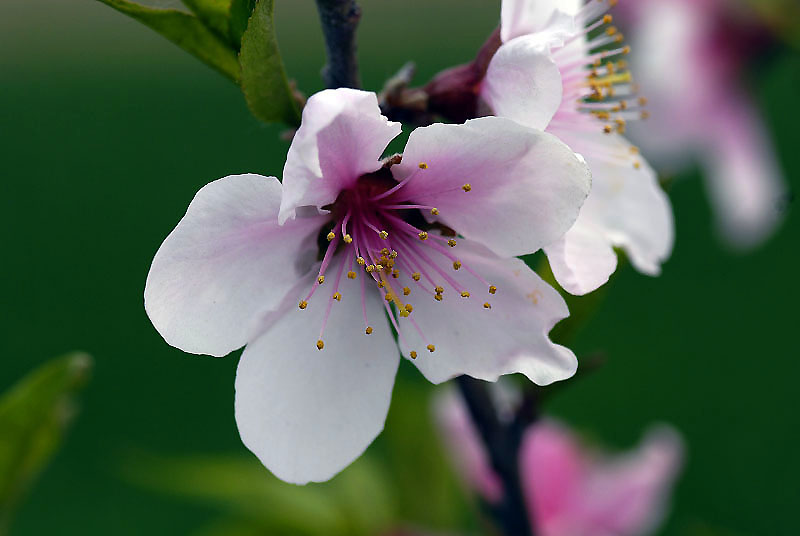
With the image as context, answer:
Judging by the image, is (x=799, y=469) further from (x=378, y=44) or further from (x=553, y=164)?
(x=378, y=44)

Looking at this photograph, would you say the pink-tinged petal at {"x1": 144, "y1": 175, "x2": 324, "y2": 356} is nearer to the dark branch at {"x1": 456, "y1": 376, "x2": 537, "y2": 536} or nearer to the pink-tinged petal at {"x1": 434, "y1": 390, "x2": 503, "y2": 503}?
the dark branch at {"x1": 456, "y1": 376, "x2": 537, "y2": 536}

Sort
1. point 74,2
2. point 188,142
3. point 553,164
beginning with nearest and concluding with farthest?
1. point 553,164
2. point 188,142
3. point 74,2

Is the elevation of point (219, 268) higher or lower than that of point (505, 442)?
higher

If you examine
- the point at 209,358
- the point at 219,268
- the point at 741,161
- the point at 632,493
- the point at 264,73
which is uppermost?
the point at 264,73

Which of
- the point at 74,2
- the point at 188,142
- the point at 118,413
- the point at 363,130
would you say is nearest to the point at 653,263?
the point at 363,130

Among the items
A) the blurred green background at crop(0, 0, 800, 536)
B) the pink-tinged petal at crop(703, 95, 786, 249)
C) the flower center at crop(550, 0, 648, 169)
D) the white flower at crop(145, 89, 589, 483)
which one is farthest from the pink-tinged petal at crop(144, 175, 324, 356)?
the pink-tinged petal at crop(703, 95, 786, 249)

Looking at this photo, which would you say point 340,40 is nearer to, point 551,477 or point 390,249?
point 390,249

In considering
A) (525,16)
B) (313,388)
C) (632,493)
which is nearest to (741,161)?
(632,493)
